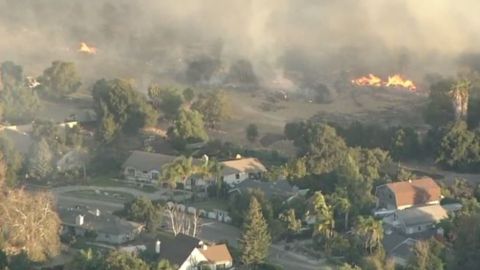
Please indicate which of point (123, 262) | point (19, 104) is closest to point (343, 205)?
point (123, 262)

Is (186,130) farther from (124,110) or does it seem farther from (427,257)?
(427,257)

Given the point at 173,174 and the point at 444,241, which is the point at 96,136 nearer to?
the point at 173,174

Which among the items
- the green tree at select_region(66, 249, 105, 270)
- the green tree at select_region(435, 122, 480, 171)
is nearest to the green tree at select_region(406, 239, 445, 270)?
the green tree at select_region(66, 249, 105, 270)

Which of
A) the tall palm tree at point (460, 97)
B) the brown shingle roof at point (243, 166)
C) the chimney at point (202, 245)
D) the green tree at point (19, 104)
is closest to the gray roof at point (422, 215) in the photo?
the chimney at point (202, 245)

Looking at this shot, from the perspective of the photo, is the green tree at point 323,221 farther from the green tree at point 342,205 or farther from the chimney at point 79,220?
the chimney at point 79,220

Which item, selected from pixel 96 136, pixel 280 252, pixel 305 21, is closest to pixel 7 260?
pixel 280 252
